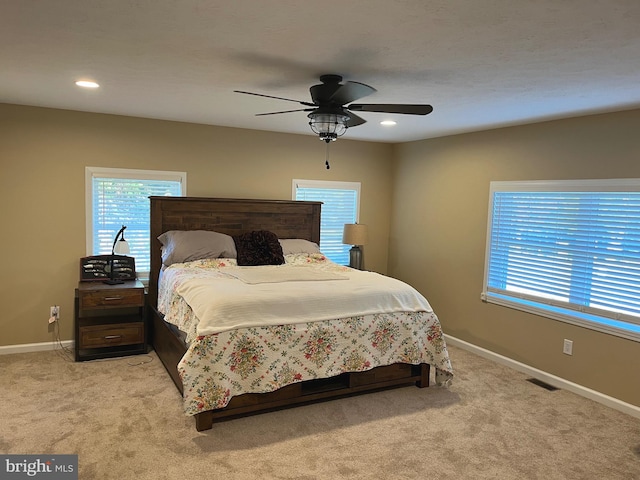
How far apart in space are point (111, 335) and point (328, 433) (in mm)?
2311

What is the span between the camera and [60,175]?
167 inches

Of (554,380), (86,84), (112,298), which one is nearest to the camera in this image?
(86,84)

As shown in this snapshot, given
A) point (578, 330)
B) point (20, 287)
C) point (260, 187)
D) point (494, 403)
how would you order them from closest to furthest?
point (494, 403) → point (578, 330) → point (20, 287) → point (260, 187)

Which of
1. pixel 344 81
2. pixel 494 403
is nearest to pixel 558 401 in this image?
pixel 494 403

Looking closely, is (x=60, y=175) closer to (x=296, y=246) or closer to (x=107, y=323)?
(x=107, y=323)

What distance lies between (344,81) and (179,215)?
251 cm

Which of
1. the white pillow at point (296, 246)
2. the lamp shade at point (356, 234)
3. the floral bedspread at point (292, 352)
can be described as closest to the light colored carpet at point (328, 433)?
the floral bedspread at point (292, 352)

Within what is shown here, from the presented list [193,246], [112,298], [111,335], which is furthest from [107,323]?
[193,246]

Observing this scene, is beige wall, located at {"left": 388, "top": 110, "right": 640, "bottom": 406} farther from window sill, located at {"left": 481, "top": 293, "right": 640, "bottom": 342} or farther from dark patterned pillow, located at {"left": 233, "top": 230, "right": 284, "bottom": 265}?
dark patterned pillow, located at {"left": 233, "top": 230, "right": 284, "bottom": 265}

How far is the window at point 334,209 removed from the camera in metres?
5.52

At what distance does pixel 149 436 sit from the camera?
278 cm

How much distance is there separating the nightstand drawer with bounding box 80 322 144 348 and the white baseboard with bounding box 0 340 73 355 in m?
0.54

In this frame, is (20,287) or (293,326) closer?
(293,326)

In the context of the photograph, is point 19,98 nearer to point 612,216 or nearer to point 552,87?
point 552,87
